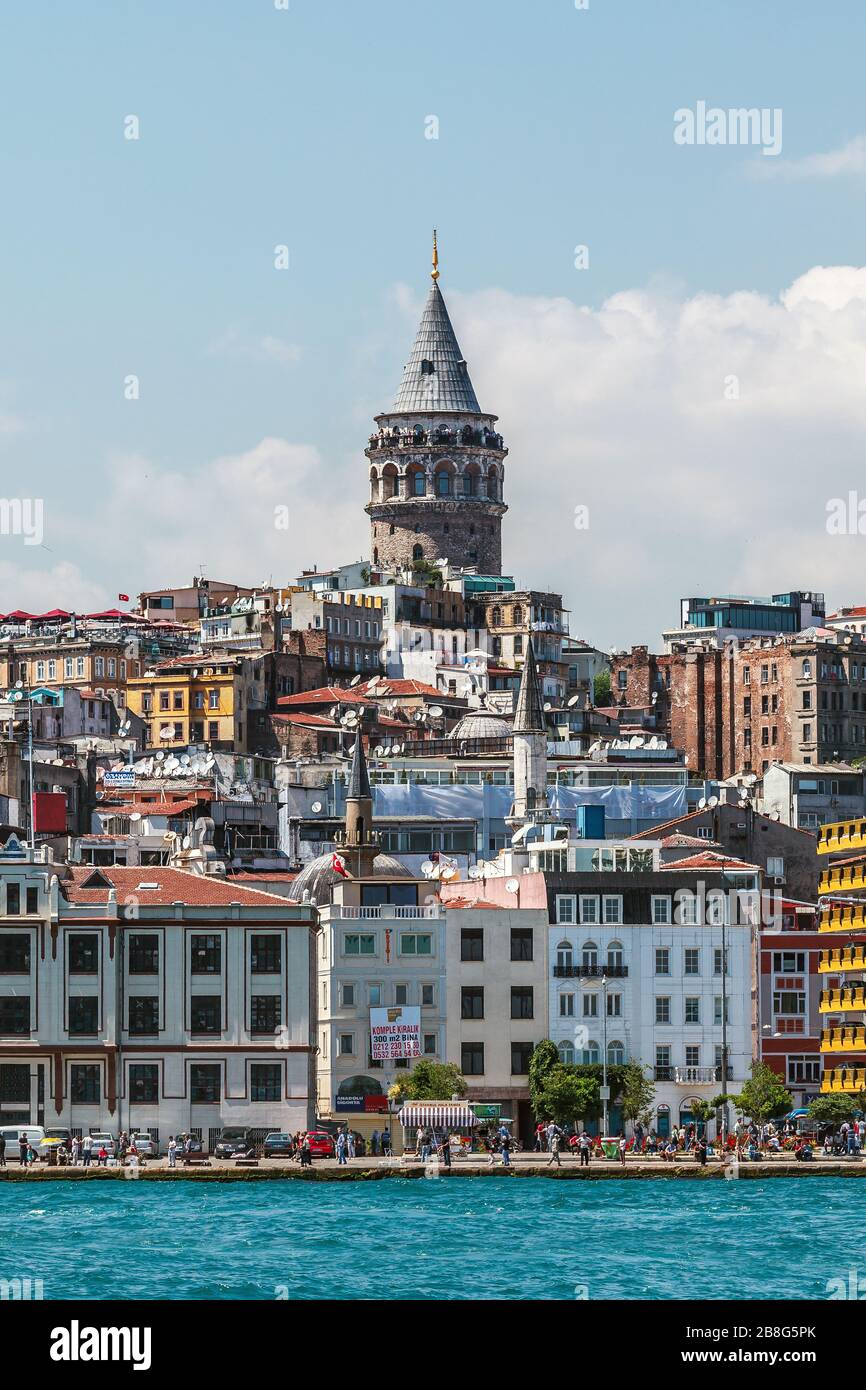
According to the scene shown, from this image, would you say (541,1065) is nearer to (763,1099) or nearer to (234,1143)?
(763,1099)

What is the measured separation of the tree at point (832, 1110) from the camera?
83.9 meters

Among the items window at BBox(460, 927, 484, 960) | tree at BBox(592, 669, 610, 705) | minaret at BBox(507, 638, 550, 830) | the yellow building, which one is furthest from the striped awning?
tree at BBox(592, 669, 610, 705)

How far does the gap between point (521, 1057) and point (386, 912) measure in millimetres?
6026

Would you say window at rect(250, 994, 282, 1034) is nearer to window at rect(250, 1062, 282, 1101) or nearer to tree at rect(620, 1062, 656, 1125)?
window at rect(250, 1062, 282, 1101)

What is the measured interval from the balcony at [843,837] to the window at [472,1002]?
13.3 metres

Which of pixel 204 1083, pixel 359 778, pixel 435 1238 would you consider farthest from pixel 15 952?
pixel 435 1238

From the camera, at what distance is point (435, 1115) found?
82.5 m

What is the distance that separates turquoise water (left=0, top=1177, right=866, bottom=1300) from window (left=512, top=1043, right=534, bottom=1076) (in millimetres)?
14046

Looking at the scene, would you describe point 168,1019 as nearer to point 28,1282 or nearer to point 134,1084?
point 134,1084

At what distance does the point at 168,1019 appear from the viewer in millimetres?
83312

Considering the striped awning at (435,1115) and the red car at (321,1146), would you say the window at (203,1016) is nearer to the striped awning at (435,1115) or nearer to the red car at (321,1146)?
the red car at (321,1146)

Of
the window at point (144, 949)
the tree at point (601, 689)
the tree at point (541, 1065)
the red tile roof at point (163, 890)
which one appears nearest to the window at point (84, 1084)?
the window at point (144, 949)

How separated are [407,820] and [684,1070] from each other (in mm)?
28962
